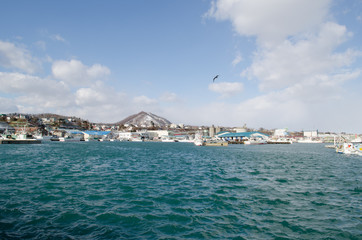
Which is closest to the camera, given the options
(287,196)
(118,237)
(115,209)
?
(118,237)

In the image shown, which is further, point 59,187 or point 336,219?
point 59,187

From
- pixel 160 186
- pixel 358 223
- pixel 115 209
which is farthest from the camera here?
pixel 160 186

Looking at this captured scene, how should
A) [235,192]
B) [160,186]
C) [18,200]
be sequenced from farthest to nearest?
[160,186] → [235,192] → [18,200]

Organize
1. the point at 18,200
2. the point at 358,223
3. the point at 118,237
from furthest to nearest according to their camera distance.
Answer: the point at 18,200
the point at 358,223
the point at 118,237

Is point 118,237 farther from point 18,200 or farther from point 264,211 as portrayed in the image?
point 18,200

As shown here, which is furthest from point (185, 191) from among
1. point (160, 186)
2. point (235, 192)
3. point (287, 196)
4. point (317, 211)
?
point (317, 211)

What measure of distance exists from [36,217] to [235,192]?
33.4ft

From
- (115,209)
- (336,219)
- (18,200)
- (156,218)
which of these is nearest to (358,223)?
(336,219)

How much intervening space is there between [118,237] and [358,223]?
30.2 ft

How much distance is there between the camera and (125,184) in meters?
15.1

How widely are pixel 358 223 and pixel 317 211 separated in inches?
60.6

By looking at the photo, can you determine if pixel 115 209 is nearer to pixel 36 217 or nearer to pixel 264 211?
pixel 36 217

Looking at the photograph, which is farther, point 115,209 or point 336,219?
point 115,209

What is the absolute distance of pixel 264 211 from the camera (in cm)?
976
